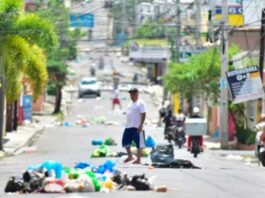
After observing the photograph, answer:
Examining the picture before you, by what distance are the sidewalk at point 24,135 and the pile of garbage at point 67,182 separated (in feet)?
60.7

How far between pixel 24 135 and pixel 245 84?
14853 millimetres

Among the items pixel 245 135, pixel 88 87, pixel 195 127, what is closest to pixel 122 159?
pixel 195 127

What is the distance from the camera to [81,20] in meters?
67.8

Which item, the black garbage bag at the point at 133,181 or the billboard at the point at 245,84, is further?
the billboard at the point at 245,84

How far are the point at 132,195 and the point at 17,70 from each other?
1007 inches

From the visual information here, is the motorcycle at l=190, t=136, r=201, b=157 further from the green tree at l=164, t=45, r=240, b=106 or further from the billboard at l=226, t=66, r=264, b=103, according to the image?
the green tree at l=164, t=45, r=240, b=106

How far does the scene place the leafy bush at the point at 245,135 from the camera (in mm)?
44344

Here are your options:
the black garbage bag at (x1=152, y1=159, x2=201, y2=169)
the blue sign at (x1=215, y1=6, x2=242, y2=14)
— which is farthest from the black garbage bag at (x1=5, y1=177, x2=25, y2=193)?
the blue sign at (x1=215, y1=6, x2=242, y2=14)

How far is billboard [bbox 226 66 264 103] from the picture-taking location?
41062mm

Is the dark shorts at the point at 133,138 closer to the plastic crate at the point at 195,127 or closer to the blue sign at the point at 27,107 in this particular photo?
the plastic crate at the point at 195,127

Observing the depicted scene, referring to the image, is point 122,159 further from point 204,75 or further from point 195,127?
point 204,75

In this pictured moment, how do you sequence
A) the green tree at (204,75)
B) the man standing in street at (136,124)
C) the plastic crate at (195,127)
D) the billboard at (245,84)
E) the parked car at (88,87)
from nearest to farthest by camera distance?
the man standing in street at (136,124) < the plastic crate at (195,127) < the billboard at (245,84) < the green tree at (204,75) < the parked car at (88,87)

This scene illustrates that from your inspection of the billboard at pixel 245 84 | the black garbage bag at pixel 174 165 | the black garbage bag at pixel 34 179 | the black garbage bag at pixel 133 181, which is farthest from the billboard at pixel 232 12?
the black garbage bag at pixel 34 179

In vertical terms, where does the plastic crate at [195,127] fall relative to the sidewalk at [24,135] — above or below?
above
